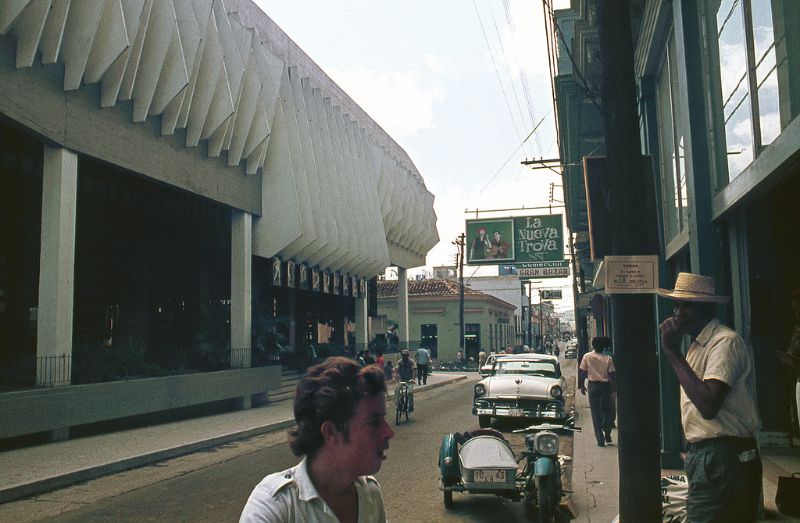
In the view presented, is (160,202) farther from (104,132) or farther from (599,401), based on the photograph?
(599,401)

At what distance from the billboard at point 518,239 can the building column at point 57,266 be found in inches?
795

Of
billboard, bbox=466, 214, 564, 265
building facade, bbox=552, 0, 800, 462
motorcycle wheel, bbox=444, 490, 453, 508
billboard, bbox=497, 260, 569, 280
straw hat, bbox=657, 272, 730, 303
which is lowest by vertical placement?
motorcycle wheel, bbox=444, 490, 453, 508

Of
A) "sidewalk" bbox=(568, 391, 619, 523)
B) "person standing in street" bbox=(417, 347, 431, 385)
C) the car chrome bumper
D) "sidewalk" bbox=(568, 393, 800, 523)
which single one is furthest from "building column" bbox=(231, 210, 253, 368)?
"sidewalk" bbox=(568, 393, 800, 523)

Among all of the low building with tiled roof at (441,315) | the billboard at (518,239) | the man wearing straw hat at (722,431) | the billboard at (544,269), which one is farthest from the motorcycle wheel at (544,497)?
the low building with tiled roof at (441,315)

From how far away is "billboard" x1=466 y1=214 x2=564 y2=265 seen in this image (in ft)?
99.6

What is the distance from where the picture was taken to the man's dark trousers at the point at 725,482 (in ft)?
12.2

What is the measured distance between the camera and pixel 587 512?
24.4ft

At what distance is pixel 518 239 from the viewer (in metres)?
30.8

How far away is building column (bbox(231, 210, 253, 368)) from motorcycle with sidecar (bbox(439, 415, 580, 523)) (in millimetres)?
13633

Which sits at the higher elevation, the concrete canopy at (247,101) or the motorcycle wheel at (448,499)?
the concrete canopy at (247,101)

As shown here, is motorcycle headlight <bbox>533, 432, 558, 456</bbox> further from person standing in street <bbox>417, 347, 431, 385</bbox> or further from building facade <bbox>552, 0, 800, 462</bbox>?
person standing in street <bbox>417, 347, 431, 385</bbox>

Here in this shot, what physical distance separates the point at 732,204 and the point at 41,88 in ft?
38.9

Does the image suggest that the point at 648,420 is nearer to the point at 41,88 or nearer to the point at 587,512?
the point at 587,512

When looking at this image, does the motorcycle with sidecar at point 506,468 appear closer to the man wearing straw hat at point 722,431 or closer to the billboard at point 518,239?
the man wearing straw hat at point 722,431
